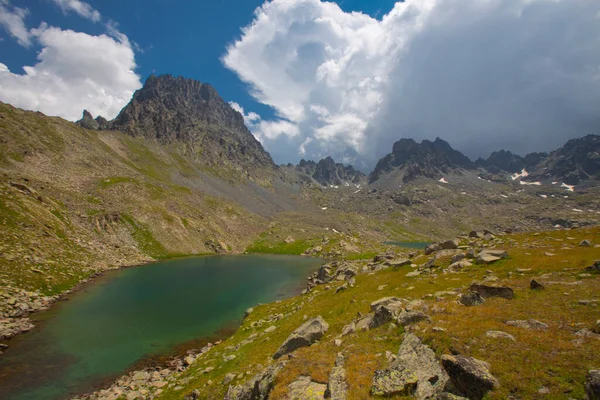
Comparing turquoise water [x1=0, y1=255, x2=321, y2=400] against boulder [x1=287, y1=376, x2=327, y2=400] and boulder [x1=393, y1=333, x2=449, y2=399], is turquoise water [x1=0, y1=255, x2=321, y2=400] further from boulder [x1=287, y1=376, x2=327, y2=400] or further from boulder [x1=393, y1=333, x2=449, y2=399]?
boulder [x1=393, y1=333, x2=449, y2=399]

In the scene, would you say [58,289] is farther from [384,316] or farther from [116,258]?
[384,316]

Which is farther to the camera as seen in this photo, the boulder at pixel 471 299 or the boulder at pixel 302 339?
the boulder at pixel 302 339

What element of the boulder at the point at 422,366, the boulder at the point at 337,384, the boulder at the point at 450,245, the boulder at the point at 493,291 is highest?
the boulder at the point at 450,245

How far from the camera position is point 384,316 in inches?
808

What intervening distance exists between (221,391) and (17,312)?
144ft

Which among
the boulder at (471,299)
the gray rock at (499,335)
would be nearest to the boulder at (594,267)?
the boulder at (471,299)

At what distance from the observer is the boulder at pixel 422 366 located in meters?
11.6

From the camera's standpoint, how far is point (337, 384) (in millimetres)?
13797

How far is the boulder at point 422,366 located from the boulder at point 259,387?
7.52 m

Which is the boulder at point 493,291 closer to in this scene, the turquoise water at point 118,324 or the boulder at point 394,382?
the boulder at point 394,382

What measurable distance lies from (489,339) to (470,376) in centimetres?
409

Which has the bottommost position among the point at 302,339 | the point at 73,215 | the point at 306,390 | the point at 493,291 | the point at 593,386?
the point at 302,339

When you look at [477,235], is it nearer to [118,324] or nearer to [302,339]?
[302,339]

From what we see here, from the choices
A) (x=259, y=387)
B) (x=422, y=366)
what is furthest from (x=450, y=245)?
(x=259, y=387)
